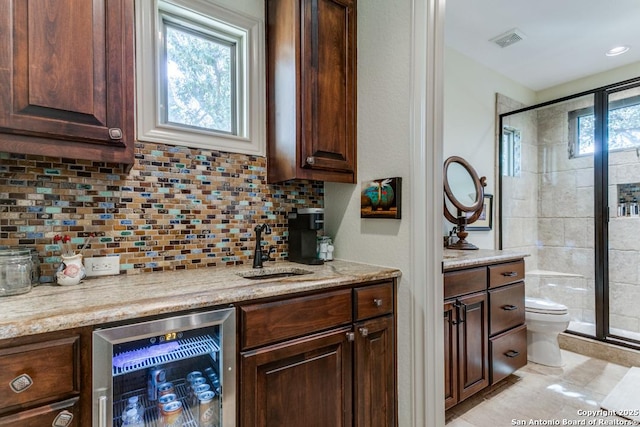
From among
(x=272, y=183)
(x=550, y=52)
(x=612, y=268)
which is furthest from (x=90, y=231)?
(x=612, y=268)

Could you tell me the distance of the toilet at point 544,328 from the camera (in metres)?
2.45

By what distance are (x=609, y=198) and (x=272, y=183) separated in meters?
3.12

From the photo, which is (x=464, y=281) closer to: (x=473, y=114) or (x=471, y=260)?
(x=471, y=260)

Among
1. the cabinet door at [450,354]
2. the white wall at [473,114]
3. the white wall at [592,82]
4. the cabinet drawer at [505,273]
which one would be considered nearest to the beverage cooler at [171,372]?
the cabinet door at [450,354]

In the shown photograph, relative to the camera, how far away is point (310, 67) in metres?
1.65

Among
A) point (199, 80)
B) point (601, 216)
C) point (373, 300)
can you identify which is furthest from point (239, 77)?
point (601, 216)

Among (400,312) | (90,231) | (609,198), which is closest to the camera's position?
(90,231)

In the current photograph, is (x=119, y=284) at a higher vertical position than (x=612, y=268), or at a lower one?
higher

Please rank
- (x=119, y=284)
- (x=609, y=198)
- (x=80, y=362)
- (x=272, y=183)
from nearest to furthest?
(x=80, y=362) < (x=119, y=284) < (x=272, y=183) < (x=609, y=198)

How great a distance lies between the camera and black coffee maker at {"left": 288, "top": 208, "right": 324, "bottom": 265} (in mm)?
1751

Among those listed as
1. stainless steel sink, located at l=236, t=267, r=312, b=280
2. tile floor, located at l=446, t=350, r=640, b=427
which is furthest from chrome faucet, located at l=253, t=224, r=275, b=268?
tile floor, located at l=446, t=350, r=640, b=427

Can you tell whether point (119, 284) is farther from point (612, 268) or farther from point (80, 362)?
point (612, 268)

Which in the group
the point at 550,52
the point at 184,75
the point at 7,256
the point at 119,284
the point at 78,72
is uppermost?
the point at 550,52

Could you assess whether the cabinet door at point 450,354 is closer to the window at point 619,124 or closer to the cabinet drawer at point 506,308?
the cabinet drawer at point 506,308
